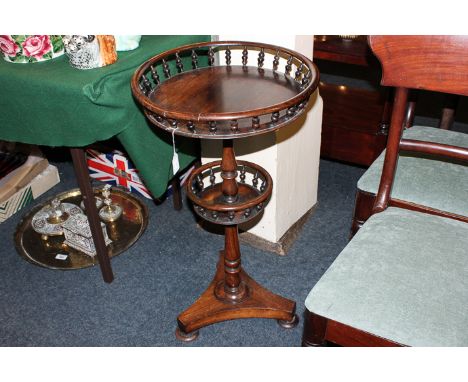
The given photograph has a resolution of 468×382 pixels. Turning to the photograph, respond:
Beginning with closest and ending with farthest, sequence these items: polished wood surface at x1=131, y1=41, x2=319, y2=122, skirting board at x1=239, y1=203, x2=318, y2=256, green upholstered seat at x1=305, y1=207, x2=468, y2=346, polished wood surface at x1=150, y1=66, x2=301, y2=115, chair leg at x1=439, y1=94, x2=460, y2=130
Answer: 1. green upholstered seat at x1=305, y1=207, x2=468, y2=346
2. polished wood surface at x1=131, y1=41, x2=319, y2=122
3. polished wood surface at x1=150, y1=66, x2=301, y2=115
4. chair leg at x1=439, y1=94, x2=460, y2=130
5. skirting board at x1=239, y1=203, x2=318, y2=256

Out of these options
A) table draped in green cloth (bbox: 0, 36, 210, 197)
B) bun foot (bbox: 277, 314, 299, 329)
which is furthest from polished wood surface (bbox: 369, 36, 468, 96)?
bun foot (bbox: 277, 314, 299, 329)

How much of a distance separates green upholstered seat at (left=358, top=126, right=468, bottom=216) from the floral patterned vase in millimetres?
1025

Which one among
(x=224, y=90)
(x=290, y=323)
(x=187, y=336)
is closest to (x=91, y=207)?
(x=187, y=336)

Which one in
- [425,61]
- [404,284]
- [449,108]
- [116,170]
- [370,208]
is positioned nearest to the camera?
[404,284]

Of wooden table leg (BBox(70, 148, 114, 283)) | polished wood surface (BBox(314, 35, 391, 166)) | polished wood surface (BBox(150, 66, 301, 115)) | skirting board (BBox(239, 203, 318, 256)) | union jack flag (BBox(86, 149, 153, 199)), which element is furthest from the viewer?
union jack flag (BBox(86, 149, 153, 199))

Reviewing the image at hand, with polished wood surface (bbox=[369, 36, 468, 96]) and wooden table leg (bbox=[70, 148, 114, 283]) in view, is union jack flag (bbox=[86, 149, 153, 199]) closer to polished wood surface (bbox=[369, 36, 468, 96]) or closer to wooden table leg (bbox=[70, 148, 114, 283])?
wooden table leg (bbox=[70, 148, 114, 283])

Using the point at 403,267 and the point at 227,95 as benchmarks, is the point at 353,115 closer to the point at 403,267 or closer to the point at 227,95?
the point at 227,95

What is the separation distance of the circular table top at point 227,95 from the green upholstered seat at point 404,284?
377 mm

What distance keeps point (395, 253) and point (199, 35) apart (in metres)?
0.99

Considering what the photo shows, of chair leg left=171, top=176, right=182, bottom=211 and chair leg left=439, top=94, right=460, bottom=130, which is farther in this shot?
chair leg left=171, top=176, right=182, bottom=211

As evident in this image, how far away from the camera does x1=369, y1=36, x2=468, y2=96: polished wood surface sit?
116 cm

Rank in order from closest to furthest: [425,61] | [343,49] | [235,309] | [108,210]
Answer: [425,61] → [235,309] → [343,49] → [108,210]

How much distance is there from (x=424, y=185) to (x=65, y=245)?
55.9 inches

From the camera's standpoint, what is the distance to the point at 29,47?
4.91 ft
